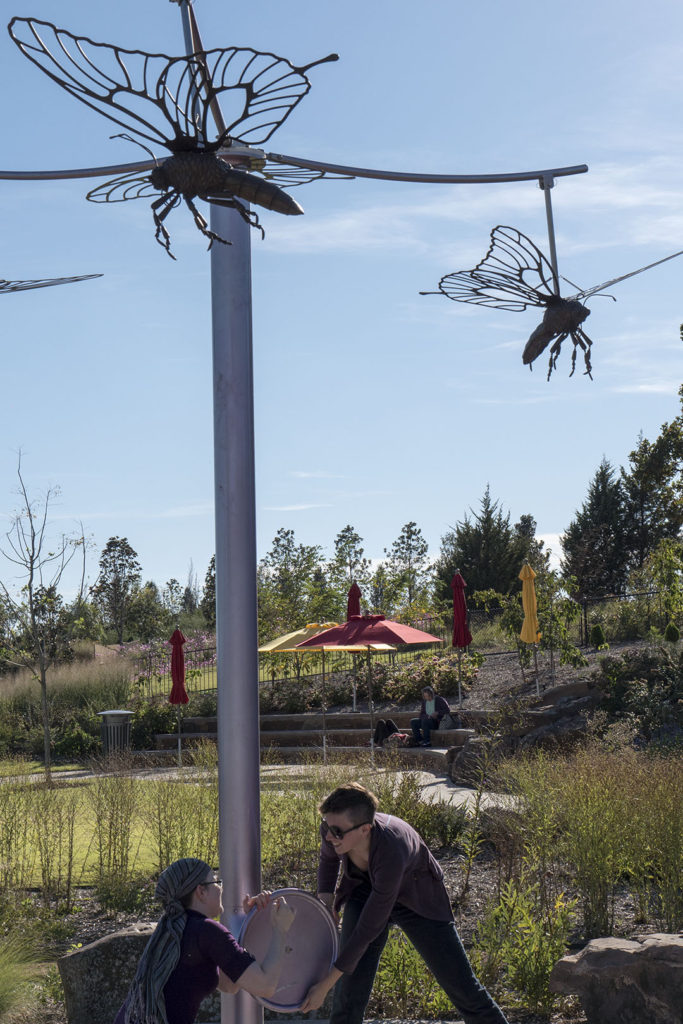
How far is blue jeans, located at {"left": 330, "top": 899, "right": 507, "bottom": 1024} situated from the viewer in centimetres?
376

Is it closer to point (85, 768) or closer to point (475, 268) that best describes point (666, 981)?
point (475, 268)

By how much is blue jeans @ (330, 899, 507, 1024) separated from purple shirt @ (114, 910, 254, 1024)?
87 centimetres

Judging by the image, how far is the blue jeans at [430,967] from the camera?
3.76 metres

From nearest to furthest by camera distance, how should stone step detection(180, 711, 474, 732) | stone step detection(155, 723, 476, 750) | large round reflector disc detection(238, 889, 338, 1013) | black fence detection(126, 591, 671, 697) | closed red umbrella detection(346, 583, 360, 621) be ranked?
1. large round reflector disc detection(238, 889, 338, 1013)
2. stone step detection(155, 723, 476, 750)
3. closed red umbrella detection(346, 583, 360, 621)
4. stone step detection(180, 711, 474, 732)
5. black fence detection(126, 591, 671, 697)

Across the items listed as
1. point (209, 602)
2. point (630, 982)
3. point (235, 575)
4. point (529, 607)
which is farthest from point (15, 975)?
point (209, 602)

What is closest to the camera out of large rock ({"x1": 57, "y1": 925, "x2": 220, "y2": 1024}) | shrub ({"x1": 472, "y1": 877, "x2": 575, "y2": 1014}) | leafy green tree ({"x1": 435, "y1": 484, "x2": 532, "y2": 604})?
shrub ({"x1": 472, "y1": 877, "x2": 575, "y2": 1014})

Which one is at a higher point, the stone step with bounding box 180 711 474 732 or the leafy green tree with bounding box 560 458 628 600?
the leafy green tree with bounding box 560 458 628 600

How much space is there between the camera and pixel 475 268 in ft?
11.7

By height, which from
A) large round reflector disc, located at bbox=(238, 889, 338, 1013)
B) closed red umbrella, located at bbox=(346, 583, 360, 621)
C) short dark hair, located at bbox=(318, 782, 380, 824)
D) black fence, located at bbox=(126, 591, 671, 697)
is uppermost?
closed red umbrella, located at bbox=(346, 583, 360, 621)

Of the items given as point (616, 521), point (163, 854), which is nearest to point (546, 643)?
point (163, 854)

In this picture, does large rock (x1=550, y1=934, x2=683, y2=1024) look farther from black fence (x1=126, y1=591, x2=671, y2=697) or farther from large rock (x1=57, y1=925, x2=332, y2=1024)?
black fence (x1=126, y1=591, x2=671, y2=697)

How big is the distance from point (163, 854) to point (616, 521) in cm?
3244

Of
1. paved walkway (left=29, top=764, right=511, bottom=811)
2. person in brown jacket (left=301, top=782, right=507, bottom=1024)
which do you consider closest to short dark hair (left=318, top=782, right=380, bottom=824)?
person in brown jacket (left=301, top=782, right=507, bottom=1024)

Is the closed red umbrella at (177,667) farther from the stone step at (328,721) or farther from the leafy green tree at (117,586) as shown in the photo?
the leafy green tree at (117,586)
